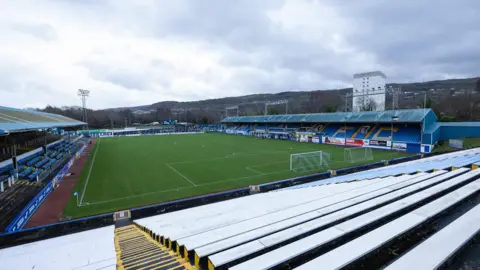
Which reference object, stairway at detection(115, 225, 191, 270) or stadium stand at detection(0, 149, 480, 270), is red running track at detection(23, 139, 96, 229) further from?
stairway at detection(115, 225, 191, 270)

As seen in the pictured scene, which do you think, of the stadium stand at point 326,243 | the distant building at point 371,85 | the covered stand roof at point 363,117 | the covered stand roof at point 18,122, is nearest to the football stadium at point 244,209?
the stadium stand at point 326,243

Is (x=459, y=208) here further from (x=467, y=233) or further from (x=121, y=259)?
(x=121, y=259)

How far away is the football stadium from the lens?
3.00 meters

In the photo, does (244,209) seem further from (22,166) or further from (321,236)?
(22,166)

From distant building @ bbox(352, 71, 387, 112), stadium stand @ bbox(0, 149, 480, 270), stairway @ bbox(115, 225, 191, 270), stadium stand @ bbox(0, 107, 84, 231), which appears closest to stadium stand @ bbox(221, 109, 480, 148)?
distant building @ bbox(352, 71, 387, 112)

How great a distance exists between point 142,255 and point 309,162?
63.1 ft

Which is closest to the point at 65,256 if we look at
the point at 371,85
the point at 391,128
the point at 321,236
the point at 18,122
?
the point at 321,236

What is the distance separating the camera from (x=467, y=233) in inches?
107

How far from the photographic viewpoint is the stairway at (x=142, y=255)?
472 centimetres

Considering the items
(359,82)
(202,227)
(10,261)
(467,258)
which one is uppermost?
(359,82)

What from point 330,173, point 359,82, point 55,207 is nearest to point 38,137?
point 55,207

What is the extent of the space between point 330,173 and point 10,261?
1646cm

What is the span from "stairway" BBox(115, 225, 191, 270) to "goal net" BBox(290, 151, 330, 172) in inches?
606

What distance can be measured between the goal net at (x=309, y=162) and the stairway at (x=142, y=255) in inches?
606
